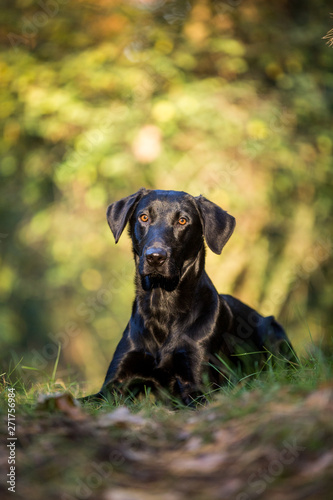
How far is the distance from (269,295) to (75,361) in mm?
3218

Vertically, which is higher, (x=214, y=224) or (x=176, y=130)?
(x=176, y=130)

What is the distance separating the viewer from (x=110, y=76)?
8.00 m

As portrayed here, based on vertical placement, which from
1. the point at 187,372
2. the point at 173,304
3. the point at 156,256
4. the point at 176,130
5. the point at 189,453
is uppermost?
the point at 176,130

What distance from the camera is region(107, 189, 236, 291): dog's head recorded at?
13.0 ft

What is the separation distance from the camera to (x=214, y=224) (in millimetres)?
4312

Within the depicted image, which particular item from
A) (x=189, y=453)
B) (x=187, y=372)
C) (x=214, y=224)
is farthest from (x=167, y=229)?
(x=189, y=453)

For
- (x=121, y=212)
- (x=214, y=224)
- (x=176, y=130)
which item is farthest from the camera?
(x=176, y=130)

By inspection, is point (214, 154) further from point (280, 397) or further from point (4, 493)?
point (4, 493)

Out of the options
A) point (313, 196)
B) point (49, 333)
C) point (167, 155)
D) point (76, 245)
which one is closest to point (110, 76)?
point (167, 155)

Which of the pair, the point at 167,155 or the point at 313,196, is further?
the point at 313,196

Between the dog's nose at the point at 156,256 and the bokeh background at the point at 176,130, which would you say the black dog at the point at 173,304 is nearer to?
the dog's nose at the point at 156,256

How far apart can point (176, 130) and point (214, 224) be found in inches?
157

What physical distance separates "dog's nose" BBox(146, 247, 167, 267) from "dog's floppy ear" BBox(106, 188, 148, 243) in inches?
20.7

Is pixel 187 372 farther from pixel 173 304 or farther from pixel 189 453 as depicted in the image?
pixel 189 453
